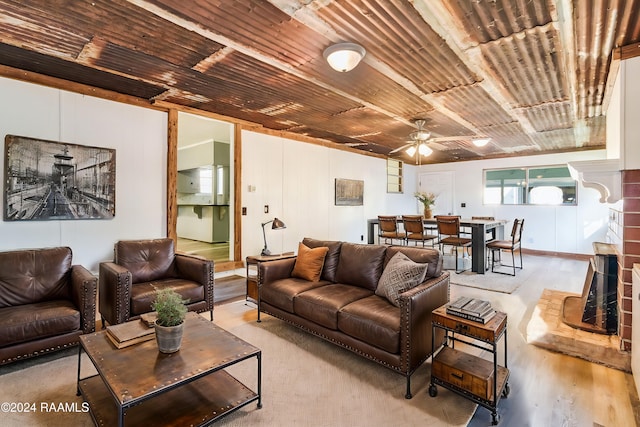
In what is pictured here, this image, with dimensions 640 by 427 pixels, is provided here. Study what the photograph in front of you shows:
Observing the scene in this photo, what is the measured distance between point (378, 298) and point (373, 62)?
6.98 ft

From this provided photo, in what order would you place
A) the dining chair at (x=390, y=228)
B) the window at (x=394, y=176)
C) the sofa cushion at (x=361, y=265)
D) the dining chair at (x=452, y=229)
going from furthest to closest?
the window at (x=394, y=176), the dining chair at (x=390, y=228), the dining chair at (x=452, y=229), the sofa cushion at (x=361, y=265)

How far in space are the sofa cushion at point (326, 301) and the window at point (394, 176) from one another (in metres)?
5.95

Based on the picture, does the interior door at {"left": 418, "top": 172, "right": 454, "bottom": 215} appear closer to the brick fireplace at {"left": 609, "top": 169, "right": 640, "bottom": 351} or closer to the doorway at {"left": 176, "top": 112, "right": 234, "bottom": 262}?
the doorway at {"left": 176, "top": 112, "right": 234, "bottom": 262}

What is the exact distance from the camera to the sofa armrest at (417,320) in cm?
202

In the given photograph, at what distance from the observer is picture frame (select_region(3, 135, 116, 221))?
2.97m

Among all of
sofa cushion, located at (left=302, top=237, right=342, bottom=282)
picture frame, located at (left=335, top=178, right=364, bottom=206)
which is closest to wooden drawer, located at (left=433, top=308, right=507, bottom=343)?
sofa cushion, located at (left=302, top=237, right=342, bottom=282)

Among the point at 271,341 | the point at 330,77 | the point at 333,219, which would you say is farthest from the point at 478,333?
the point at 333,219

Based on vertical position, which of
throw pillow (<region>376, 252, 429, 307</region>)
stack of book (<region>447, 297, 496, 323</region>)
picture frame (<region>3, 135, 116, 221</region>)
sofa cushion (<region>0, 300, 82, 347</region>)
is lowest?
sofa cushion (<region>0, 300, 82, 347</region>)

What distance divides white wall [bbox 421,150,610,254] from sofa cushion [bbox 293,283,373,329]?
6316 mm

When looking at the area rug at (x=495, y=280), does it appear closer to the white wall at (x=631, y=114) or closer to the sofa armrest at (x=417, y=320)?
the white wall at (x=631, y=114)

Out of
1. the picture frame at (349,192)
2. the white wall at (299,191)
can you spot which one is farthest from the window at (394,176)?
the picture frame at (349,192)

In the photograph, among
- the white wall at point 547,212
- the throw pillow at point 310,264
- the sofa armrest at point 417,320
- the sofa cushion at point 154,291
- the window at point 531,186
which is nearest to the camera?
the sofa armrest at point 417,320

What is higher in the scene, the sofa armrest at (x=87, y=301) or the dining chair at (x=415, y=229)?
the dining chair at (x=415, y=229)

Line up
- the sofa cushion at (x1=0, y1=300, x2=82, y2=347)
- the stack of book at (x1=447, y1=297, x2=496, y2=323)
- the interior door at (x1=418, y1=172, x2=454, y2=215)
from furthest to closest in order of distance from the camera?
the interior door at (x1=418, y1=172, x2=454, y2=215)
the sofa cushion at (x1=0, y1=300, x2=82, y2=347)
the stack of book at (x1=447, y1=297, x2=496, y2=323)
